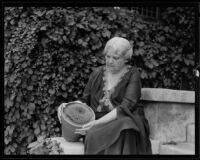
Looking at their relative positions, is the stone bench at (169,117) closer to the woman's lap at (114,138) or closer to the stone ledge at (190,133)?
the stone ledge at (190,133)

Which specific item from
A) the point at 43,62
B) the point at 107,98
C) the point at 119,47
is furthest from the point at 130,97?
the point at 43,62

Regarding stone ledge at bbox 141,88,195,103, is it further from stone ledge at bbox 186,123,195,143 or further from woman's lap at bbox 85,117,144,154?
woman's lap at bbox 85,117,144,154

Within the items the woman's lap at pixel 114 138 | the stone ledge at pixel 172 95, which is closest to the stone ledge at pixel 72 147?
the woman's lap at pixel 114 138

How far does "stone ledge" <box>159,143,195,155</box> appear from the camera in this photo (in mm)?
3158

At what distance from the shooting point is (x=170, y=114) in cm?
355

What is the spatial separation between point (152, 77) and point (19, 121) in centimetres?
224

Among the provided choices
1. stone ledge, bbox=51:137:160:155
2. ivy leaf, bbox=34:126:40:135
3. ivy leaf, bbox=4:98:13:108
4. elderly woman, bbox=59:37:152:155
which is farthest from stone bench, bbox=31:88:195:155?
ivy leaf, bbox=4:98:13:108

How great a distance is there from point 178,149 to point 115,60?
114cm

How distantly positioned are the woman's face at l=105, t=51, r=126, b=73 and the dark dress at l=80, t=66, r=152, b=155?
0.12 m

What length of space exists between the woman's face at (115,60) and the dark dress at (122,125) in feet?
0.40

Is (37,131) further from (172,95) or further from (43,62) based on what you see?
(172,95)

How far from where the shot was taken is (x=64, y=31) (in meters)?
4.50

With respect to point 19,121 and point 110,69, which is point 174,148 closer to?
point 110,69

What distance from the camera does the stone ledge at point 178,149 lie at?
3.16 meters
